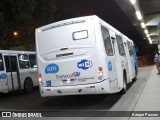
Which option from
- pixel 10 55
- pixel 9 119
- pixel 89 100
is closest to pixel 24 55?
pixel 10 55

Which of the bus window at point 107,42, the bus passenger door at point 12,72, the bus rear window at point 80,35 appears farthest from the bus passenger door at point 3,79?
the bus window at point 107,42

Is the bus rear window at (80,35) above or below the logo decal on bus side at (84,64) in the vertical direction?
above

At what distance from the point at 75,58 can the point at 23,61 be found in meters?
8.05

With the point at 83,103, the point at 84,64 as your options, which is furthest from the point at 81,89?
the point at 83,103

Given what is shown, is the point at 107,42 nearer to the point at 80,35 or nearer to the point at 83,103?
the point at 80,35

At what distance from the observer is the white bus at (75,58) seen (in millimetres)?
10531

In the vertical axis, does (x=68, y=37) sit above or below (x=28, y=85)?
above

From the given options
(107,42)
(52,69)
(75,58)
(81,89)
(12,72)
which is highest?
(107,42)

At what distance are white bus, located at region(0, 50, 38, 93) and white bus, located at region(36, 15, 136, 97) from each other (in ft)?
16.3

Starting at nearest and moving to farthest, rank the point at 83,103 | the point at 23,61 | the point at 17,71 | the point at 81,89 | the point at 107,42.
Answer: the point at 81,89 < the point at 107,42 < the point at 83,103 < the point at 17,71 < the point at 23,61

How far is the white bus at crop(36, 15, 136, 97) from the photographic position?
1053 cm

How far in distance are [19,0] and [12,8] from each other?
2.31 ft

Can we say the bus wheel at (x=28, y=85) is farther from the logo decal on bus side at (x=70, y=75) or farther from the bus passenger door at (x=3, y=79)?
the logo decal on bus side at (x=70, y=75)

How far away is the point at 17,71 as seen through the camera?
1722 cm
